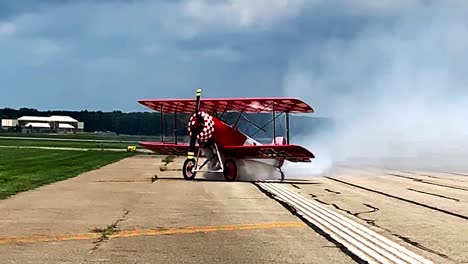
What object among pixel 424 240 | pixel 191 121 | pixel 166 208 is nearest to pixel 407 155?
pixel 191 121

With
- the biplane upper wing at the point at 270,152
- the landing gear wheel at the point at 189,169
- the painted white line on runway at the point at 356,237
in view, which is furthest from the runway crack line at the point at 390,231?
the landing gear wheel at the point at 189,169

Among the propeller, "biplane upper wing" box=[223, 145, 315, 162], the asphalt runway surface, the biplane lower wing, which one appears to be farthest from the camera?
the biplane lower wing

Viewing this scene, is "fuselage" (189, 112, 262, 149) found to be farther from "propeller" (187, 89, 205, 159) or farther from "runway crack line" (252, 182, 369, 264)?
"runway crack line" (252, 182, 369, 264)

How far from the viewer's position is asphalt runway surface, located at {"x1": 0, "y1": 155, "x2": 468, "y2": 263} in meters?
10.1

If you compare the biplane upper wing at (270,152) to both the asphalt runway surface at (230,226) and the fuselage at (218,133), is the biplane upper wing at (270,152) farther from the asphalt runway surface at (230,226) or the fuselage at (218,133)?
the asphalt runway surface at (230,226)

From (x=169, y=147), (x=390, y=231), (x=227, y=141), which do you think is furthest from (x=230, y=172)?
(x=390, y=231)

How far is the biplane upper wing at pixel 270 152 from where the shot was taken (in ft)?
97.2

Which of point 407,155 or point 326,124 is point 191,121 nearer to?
point 407,155

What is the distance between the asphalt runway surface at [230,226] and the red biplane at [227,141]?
729cm

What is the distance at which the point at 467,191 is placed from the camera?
24.3 metres

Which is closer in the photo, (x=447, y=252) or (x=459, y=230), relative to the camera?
(x=447, y=252)

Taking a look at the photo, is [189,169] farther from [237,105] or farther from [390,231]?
[390,231]

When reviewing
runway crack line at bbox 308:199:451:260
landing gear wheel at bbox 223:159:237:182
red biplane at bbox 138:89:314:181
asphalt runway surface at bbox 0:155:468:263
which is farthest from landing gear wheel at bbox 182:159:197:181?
runway crack line at bbox 308:199:451:260

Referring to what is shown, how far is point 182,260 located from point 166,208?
24.7 feet
